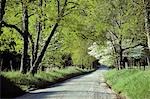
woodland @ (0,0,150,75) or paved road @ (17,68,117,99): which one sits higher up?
woodland @ (0,0,150,75)

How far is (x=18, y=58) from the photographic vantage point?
234 ft

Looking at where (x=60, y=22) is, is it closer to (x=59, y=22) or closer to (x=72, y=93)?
(x=59, y=22)

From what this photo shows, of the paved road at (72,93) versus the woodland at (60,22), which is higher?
the woodland at (60,22)

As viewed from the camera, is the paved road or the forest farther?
the forest

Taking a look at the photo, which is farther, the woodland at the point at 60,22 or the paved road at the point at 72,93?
the woodland at the point at 60,22

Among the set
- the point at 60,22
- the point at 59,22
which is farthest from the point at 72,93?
the point at 60,22

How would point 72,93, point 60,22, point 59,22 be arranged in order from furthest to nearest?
1. point 60,22
2. point 59,22
3. point 72,93

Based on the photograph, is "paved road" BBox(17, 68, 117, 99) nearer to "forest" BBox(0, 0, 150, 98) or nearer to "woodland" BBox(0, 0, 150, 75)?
"forest" BBox(0, 0, 150, 98)

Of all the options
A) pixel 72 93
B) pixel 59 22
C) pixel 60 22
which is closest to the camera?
pixel 72 93

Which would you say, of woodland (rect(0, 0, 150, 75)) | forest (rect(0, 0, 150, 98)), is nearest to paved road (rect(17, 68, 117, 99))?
forest (rect(0, 0, 150, 98))

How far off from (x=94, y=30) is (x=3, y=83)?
22.2 metres

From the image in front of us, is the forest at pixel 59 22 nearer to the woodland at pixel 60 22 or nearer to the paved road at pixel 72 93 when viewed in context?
the woodland at pixel 60 22

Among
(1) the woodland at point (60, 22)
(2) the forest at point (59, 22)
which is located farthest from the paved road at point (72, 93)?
(1) the woodland at point (60, 22)

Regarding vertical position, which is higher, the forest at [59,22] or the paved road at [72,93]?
the forest at [59,22]
